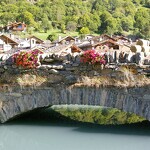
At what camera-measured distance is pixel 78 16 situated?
11925 centimetres

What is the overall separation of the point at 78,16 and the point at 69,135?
363 feet

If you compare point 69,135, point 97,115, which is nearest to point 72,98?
point 69,135

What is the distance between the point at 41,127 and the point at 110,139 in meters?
2.18

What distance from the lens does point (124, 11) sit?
5261 inches

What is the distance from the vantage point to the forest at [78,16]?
103 meters

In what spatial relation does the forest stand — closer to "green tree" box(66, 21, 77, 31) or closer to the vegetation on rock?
"green tree" box(66, 21, 77, 31)

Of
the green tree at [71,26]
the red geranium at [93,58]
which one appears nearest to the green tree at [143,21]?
the green tree at [71,26]

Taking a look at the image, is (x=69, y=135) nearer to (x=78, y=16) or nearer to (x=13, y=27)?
(x=13, y=27)

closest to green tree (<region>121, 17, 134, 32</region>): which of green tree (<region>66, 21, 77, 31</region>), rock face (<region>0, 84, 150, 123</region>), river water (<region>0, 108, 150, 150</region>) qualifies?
green tree (<region>66, 21, 77, 31</region>)

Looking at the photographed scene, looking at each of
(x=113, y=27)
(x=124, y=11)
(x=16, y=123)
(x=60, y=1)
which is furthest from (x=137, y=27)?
(x=16, y=123)

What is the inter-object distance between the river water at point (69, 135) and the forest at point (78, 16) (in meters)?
86.8

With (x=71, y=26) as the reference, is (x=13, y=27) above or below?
below

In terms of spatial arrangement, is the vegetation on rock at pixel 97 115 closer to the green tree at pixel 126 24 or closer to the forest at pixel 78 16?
the forest at pixel 78 16

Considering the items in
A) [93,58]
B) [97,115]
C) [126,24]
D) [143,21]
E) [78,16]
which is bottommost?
[97,115]
